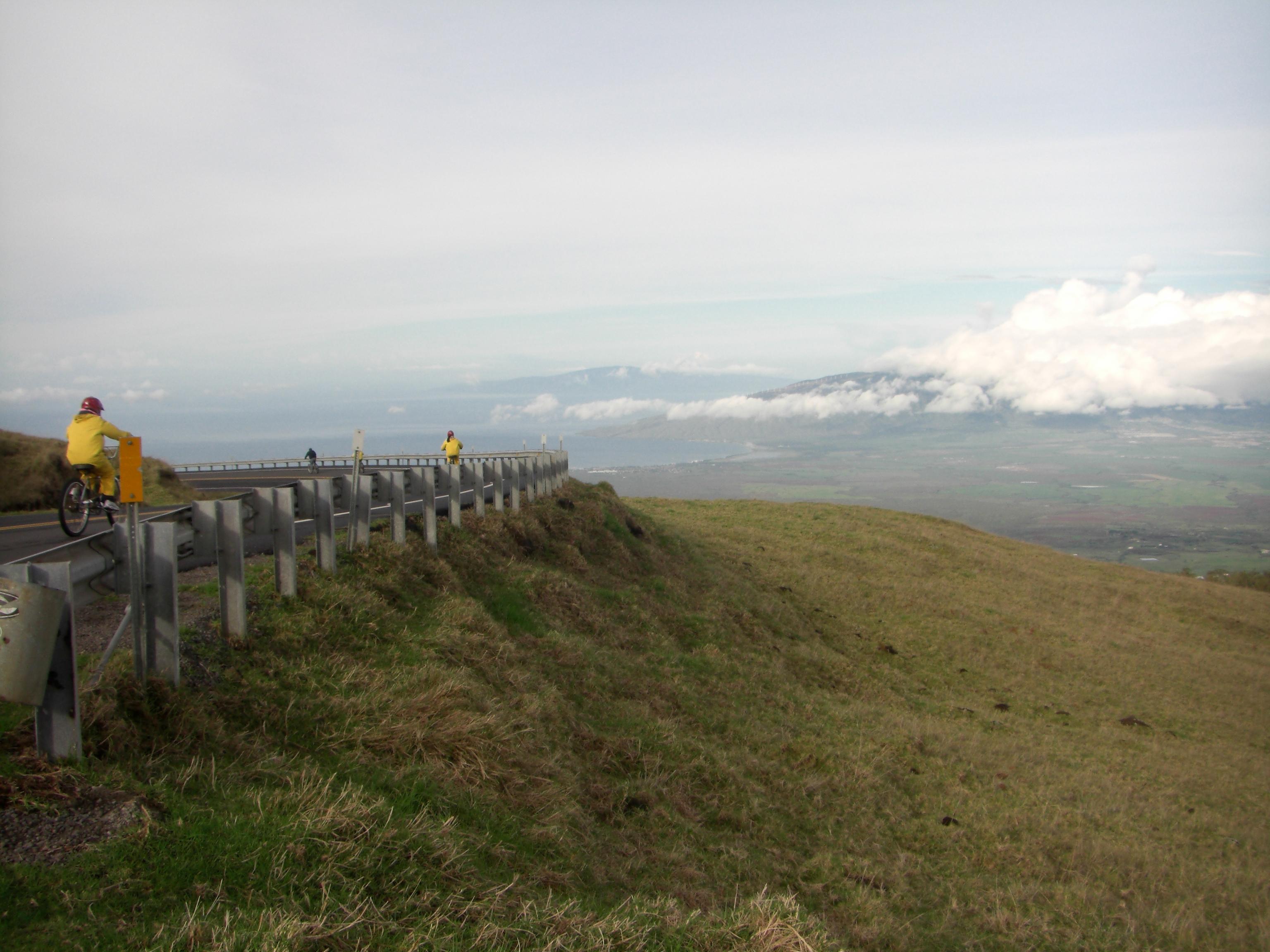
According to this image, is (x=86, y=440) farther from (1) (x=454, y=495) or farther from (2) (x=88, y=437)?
(1) (x=454, y=495)

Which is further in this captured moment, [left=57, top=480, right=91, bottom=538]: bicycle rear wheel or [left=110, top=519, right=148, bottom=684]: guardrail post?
[left=57, top=480, right=91, bottom=538]: bicycle rear wheel

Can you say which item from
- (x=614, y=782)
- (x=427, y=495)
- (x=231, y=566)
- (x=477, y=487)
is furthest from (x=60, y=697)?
(x=477, y=487)

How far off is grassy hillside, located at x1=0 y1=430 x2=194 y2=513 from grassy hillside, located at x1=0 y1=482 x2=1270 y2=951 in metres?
8.78

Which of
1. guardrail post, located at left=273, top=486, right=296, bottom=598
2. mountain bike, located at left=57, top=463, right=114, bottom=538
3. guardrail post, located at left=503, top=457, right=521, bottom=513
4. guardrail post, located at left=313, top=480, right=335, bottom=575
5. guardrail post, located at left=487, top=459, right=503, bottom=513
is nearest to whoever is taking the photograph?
guardrail post, located at left=273, top=486, right=296, bottom=598

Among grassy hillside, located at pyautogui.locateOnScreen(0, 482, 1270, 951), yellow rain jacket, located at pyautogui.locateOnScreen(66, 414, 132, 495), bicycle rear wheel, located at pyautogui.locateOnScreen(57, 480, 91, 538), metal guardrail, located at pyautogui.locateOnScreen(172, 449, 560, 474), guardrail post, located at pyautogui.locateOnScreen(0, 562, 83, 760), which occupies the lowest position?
grassy hillside, located at pyautogui.locateOnScreen(0, 482, 1270, 951)

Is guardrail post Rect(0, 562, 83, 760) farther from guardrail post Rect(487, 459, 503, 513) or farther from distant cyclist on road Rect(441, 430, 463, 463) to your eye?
distant cyclist on road Rect(441, 430, 463, 463)

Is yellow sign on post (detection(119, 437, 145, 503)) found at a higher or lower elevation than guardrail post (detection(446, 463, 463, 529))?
higher

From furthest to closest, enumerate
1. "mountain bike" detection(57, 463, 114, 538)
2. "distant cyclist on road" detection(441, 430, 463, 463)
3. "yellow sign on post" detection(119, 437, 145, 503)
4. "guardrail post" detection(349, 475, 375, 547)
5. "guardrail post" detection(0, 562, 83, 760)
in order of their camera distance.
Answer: "distant cyclist on road" detection(441, 430, 463, 463) → "mountain bike" detection(57, 463, 114, 538) → "guardrail post" detection(349, 475, 375, 547) → "yellow sign on post" detection(119, 437, 145, 503) → "guardrail post" detection(0, 562, 83, 760)

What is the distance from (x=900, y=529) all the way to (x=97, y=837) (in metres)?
33.8

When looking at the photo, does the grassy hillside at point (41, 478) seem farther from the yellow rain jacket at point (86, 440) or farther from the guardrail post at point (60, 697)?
the guardrail post at point (60, 697)

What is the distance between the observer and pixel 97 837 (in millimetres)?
4004

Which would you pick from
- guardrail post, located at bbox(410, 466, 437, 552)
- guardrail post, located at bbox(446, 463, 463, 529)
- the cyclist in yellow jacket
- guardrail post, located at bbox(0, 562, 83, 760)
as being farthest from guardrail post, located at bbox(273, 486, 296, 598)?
guardrail post, located at bbox(446, 463, 463, 529)

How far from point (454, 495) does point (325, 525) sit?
4281 mm

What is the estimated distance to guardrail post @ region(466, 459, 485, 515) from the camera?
47.9ft
